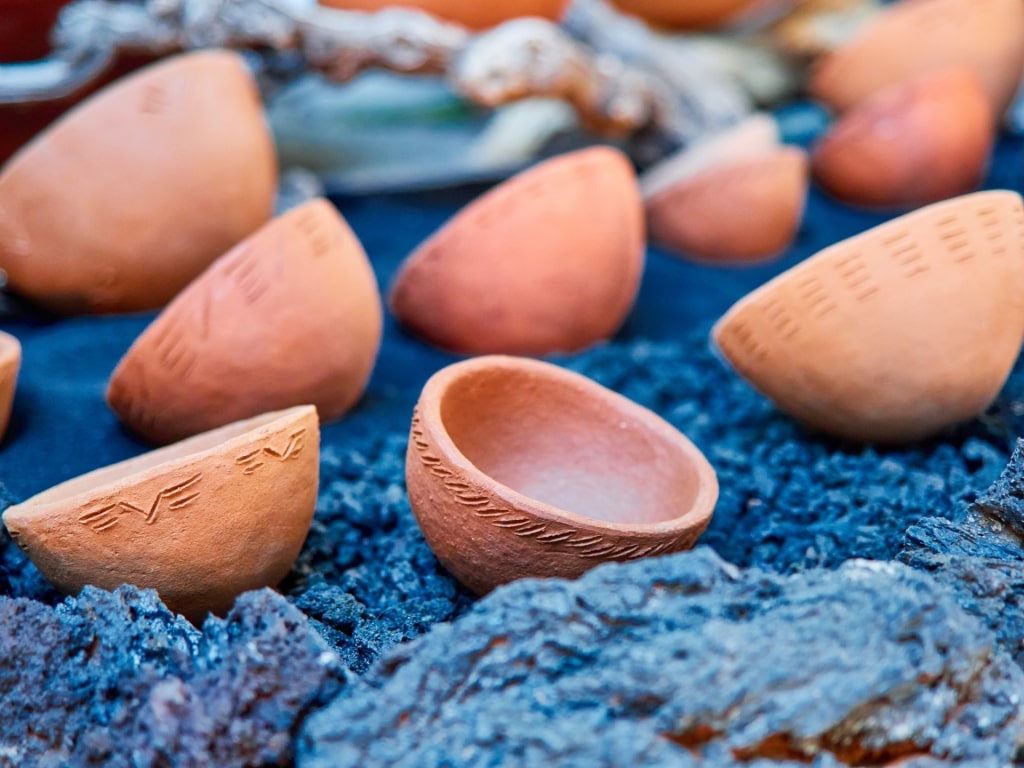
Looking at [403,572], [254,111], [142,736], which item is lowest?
[403,572]

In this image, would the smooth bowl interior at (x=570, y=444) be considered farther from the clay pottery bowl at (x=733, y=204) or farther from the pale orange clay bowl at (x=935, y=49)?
the pale orange clay bowl at (x=935, y=49)

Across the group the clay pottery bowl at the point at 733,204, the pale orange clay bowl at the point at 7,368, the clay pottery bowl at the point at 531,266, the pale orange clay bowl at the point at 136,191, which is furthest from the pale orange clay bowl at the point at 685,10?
the pale orange clay bowl at the point at 7,368

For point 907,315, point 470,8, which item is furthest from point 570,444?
point 470,8

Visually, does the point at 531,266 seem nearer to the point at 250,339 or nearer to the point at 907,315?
the point at 250,339

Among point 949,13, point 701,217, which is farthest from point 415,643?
point 949,13

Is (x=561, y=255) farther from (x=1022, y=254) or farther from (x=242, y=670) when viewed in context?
(x=242, y=670)

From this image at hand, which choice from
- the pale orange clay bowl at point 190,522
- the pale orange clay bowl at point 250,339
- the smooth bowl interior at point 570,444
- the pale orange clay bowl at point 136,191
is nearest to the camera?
the pale orange clay bowl at point 190,522

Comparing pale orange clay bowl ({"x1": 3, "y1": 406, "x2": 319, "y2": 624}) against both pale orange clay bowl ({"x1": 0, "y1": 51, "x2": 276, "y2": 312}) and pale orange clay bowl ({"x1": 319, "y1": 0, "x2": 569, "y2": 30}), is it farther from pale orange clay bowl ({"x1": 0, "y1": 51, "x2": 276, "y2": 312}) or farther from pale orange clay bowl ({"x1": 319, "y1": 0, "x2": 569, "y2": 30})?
pale orange clay bowl ({"x1": 319, "y1": 0, "x2": 569, "y2": 30})
